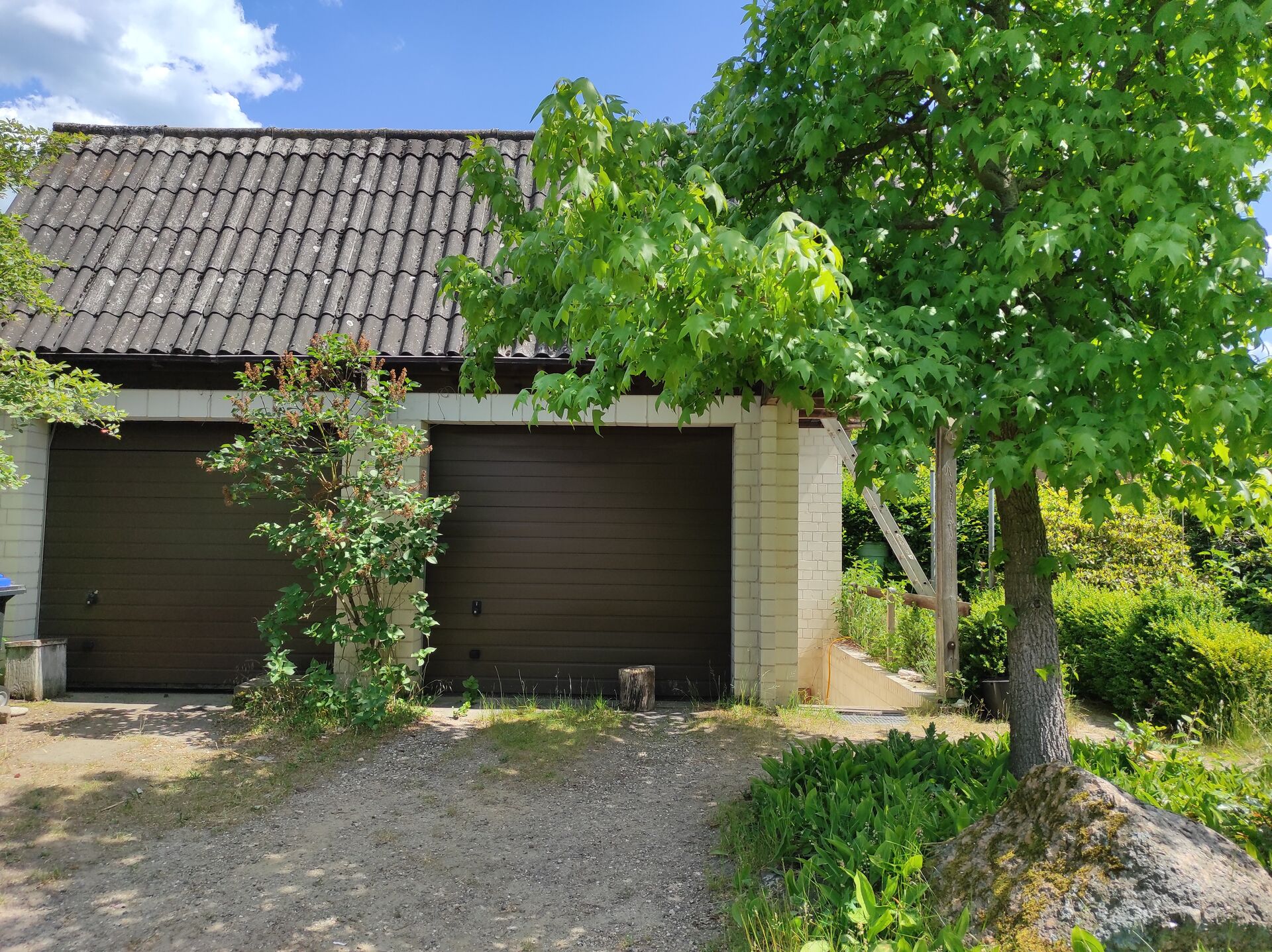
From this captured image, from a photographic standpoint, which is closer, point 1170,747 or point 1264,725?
point 1170,747

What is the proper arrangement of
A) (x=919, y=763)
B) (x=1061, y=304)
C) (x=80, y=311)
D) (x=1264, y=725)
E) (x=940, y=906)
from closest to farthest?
(x=940, y=906) < (x=1061, y=304) < (x=919, y=763) < (x=1264, y=725) < (x=80, y=311)

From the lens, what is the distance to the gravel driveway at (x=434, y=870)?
372 cm

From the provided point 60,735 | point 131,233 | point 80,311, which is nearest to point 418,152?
point 131,233

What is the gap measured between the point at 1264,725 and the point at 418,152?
32.8ft

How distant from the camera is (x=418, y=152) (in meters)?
9.84

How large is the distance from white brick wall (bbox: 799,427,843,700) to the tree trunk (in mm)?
6940

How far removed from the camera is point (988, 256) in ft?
13.7

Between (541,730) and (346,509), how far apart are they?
95.2 inches

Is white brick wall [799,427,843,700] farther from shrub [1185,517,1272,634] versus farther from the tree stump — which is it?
the tree stump

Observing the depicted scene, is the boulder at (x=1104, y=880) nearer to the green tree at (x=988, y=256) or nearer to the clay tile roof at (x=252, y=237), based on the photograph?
the green tree at (x=988, y=256)

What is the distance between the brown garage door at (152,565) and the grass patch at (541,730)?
2.09 m

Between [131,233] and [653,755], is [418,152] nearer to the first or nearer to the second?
[131,233]

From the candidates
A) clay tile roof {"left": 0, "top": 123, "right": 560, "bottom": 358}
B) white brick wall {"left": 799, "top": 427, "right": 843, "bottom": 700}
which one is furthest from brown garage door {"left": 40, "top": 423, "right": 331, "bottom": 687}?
white brick wall {"left": 799, "top": 427, "right": 843, "bottom": 700}

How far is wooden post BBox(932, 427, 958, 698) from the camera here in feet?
25.7
